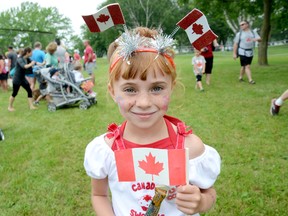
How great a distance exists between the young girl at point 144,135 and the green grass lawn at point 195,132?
11.1 inches

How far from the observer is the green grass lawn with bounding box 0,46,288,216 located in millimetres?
3004

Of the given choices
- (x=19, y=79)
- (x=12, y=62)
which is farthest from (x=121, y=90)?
(x=12, y=62)

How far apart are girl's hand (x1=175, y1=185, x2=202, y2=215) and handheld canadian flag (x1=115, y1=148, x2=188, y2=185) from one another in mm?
56

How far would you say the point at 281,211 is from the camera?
2732 mm

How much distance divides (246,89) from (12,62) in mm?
8436

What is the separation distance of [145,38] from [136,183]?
2.17 ft

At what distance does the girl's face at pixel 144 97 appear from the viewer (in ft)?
4.23

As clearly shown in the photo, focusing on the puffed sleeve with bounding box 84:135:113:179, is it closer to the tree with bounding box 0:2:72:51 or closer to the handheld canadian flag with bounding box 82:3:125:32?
the handheld canadian flag with bounding box 82:3:125:32

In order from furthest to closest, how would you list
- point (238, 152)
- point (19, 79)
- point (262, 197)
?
point (19, 79) → point (238, 152) → point (262, 197)

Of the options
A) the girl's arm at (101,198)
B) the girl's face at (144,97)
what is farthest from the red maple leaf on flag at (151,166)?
the girl's arm at (101,198)

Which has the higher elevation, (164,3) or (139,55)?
(139,55)

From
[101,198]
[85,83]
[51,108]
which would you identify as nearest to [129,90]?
[101,198]

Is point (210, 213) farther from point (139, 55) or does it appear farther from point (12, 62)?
point (12, 62)

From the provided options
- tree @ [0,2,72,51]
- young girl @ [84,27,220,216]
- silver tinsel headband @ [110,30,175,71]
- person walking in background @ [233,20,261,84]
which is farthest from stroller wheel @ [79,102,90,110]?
tree @ [0,2,72,51]
